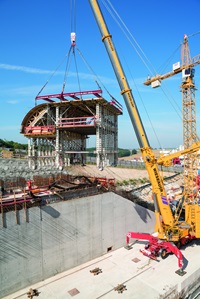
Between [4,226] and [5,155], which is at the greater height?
[5,155]

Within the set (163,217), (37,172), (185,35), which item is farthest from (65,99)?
(163,217)

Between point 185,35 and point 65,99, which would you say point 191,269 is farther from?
point 185,35

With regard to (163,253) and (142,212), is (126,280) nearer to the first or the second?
(163,253)

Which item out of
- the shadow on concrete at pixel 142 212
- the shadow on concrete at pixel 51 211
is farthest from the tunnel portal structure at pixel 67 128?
the shadow on concrete at pixel 51 211

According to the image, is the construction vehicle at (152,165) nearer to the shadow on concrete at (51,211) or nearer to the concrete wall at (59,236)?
the concrete wall at (59,236)

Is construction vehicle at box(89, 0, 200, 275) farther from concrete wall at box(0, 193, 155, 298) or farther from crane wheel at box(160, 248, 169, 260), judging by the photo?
concrete wall at box(0, 193, 155, 298)

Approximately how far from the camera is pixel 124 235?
57.4 ft

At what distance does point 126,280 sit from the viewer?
12.6m

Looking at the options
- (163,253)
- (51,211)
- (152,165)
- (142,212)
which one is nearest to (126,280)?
(163,253)

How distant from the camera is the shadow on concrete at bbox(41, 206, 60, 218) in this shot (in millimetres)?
12828

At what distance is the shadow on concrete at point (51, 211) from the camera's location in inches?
505

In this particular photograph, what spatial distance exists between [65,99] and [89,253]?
670 inches

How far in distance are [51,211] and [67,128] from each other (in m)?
14.3

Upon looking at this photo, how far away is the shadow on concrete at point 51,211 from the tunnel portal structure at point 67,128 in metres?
11.3
